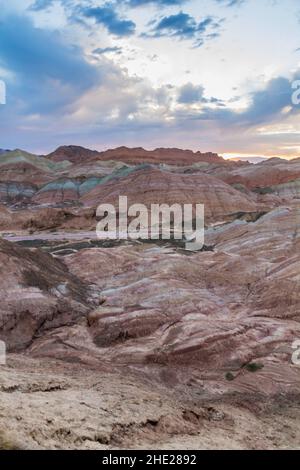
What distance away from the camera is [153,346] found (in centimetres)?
1348

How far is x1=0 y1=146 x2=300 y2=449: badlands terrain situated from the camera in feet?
24.7

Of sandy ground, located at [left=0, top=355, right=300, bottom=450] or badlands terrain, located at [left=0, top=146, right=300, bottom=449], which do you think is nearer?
sandy ground, located at [left=0, top=355, right=300, bottom=450]

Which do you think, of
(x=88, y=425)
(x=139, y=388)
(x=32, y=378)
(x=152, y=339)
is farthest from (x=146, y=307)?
(x=88, y=425)

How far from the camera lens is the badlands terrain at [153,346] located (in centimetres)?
752

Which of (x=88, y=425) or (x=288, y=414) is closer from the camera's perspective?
(x=88, y=425)

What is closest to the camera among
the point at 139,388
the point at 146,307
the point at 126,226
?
the point at 139,388

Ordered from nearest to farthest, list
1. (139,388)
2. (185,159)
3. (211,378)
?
(139,388), (211,378), (185,159)

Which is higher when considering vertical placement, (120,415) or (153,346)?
(120,415)

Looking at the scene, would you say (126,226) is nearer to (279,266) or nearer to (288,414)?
(279,266)

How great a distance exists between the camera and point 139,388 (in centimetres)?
1018

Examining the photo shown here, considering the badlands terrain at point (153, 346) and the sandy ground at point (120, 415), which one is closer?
the sandy ground at point (120, 415)

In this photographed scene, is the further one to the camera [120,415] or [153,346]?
[153,346]

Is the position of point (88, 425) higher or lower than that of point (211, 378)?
higher

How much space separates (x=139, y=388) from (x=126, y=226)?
36402 mm
